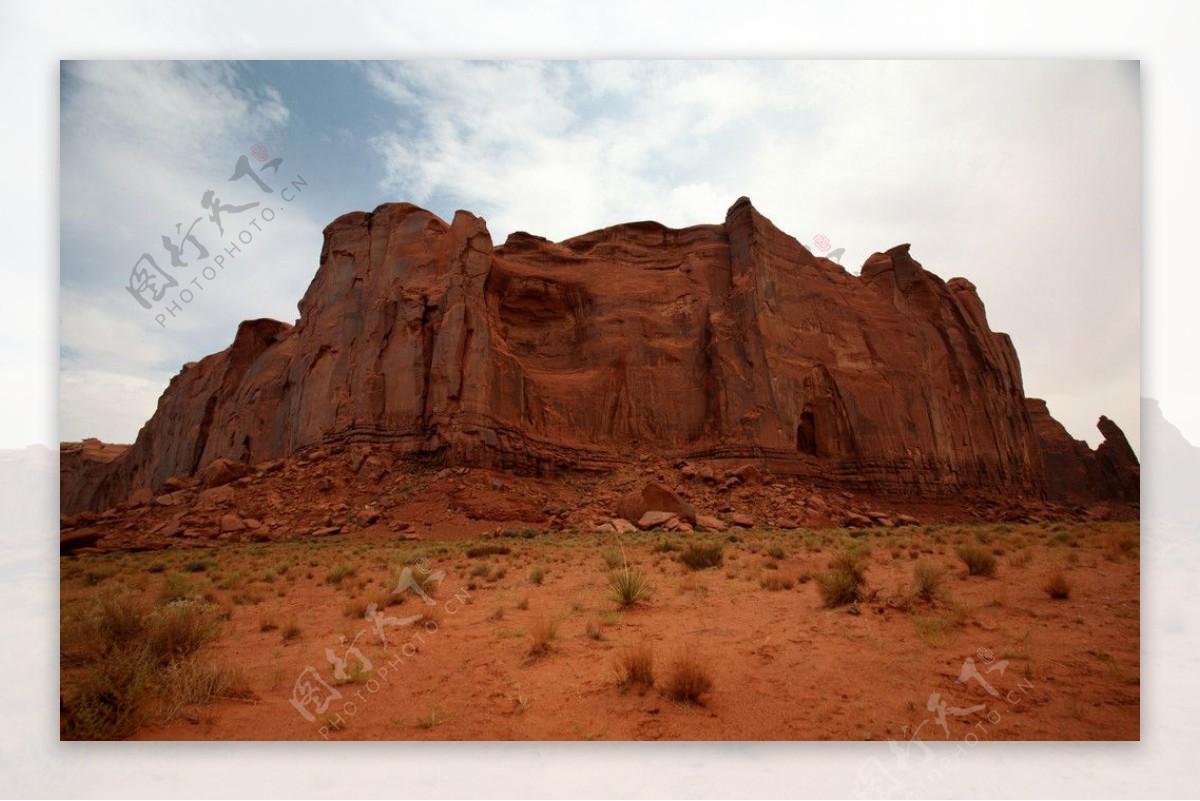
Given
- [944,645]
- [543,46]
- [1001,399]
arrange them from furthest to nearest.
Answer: [1001,399] → [543,46] → [944,645]

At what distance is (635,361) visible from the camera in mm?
38000

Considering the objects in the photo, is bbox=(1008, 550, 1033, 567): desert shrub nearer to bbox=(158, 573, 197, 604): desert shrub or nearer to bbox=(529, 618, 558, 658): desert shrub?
bbox=(529, 618, 558, 658): desert shrub

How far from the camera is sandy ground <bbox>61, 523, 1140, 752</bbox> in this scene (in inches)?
202

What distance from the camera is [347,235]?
3841cm


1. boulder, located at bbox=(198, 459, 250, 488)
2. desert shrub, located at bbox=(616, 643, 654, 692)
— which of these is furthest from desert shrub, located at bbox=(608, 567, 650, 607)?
boulder, located at bbox=(198, 459, 250, 488)

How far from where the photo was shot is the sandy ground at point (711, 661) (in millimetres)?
5129

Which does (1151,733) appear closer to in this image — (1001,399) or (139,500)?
(139,500)

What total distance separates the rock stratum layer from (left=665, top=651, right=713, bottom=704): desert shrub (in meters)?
26.3

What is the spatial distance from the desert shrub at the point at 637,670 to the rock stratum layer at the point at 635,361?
25858mm

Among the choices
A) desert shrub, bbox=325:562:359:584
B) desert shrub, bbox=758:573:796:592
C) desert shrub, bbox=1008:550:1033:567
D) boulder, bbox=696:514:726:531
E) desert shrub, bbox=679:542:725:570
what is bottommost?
boulder, bbox=696:514:726:531

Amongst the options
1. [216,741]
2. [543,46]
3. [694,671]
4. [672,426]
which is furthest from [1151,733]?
[672,426]

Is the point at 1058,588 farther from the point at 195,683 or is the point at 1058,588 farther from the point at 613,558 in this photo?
the point at 195,683

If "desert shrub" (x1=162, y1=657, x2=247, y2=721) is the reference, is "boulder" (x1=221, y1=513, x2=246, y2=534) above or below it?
below

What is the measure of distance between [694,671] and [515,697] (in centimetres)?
167
